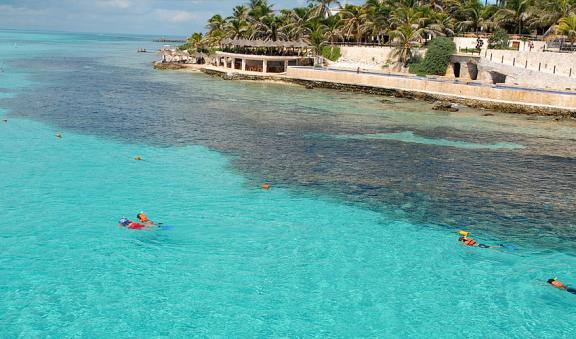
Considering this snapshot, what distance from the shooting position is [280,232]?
1983 cm

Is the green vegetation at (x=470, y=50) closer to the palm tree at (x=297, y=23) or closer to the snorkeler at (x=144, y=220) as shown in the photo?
the palm tree at (x=297, y=23)

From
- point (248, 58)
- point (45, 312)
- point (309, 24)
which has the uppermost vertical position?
point (309, 24)

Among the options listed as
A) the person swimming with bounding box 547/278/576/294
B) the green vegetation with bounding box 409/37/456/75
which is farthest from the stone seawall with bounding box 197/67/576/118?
the person swimming with bounding box 547/278/576/294

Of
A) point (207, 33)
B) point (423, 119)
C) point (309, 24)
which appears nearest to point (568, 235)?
point (423, 119)

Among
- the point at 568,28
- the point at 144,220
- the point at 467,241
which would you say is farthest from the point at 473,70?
the point at 144,220

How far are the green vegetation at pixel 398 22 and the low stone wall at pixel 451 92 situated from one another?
423 inches

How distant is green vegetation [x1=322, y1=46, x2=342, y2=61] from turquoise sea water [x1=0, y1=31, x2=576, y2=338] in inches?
1820

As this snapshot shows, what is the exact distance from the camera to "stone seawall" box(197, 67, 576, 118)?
159 ft

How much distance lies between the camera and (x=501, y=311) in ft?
48.9

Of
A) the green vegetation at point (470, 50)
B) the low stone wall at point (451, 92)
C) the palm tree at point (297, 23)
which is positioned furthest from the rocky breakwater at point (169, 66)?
the green vegetation at point (470, 50)

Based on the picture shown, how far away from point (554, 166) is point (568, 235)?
12074 mm

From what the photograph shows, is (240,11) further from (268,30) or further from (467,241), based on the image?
(467,241)

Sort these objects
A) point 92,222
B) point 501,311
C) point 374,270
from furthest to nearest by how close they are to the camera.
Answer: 1. point 92,222
2. point 374,270
3. point 501,311

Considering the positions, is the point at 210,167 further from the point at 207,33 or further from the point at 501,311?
the point at 207,33
